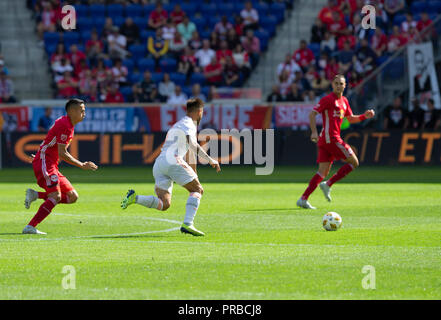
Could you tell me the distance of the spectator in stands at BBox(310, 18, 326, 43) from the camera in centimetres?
3131

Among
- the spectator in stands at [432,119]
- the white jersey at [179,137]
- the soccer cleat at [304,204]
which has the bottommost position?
the soccer cleat at [304,204]

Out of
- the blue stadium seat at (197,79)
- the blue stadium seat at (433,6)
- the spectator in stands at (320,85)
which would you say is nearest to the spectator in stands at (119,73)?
the blue stadium seat at (197,79)

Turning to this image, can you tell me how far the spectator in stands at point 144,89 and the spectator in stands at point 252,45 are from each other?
12.8 feet

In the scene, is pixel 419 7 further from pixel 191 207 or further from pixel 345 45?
pixel 191 207

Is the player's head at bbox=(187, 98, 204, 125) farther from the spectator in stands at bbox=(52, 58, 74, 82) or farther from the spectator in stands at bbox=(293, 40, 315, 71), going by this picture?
the spectator in stands at bbox=(52, 58, 74, 82)

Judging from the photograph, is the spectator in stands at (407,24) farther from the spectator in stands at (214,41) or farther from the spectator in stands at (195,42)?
the spectator in stands at (195,42)

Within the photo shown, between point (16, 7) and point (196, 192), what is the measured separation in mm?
25442

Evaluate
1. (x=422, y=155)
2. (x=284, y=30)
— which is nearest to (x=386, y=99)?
(x=422, y=155)

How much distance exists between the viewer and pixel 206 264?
29.1 feet

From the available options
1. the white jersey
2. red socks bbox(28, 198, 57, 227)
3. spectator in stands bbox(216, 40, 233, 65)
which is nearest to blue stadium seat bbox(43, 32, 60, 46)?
spectator in stands bbox(216, 40, 233, 65)

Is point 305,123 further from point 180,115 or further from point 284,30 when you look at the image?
point 284,30

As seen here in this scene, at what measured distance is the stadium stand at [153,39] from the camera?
30.8m

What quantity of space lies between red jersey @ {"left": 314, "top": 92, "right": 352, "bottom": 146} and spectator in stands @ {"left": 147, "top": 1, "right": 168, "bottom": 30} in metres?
17.6

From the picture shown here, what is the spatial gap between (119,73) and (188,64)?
7.98 ft
